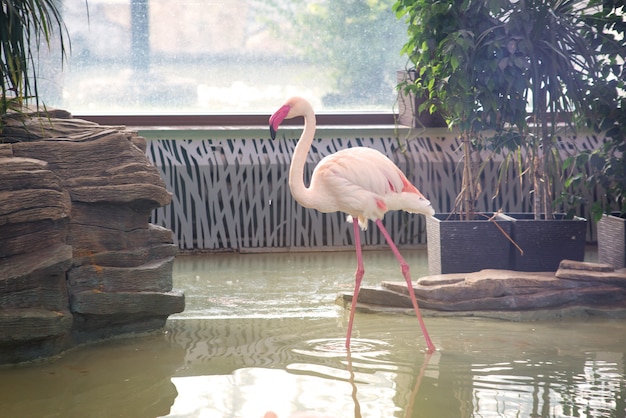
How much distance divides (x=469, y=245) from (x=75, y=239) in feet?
6.55

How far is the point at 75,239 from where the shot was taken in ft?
10.7

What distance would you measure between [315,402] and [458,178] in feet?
11.0

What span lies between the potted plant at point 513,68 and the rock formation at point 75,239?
155cm

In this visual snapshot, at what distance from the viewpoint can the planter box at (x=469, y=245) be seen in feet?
13.5

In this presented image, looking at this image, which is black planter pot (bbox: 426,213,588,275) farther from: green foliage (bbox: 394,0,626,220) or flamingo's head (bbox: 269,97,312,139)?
flamingo's head (bbox: 269,97,312,139)

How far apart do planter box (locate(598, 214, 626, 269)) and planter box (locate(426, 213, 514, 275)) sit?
545mm

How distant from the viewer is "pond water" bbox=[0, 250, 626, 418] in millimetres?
2488

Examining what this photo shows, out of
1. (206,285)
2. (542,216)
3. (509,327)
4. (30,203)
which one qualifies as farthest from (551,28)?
(30,203)

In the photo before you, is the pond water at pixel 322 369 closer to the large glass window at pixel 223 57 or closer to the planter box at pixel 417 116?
the planter box at pixel 417 116

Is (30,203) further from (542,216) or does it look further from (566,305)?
(542,216)

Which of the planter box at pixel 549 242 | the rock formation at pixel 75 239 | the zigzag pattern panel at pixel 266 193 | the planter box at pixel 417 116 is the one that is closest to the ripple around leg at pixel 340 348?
the rock formation at pixel 75 239

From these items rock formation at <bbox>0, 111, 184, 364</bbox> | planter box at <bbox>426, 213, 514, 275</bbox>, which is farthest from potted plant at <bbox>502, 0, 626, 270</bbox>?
rock formation at <bbox>0, 111, 184, 364</bbox>

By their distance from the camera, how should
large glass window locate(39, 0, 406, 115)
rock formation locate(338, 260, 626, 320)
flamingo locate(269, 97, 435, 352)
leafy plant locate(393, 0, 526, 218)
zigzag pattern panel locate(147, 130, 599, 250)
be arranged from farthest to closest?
large glass window locate(39, 0, 406, 115)
zigzag pattern panel locate(147, 130, 599, 250)
leafy plant locate(393, 0, 526, 218)
rock formation locate(338, 260, 626, 320)
flamingo locate(269, 97, 435, 352)

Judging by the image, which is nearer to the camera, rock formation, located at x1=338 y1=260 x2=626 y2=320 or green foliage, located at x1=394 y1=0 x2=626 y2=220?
rock formation, located at x1=338 y1=260 x2=626 y2=320
